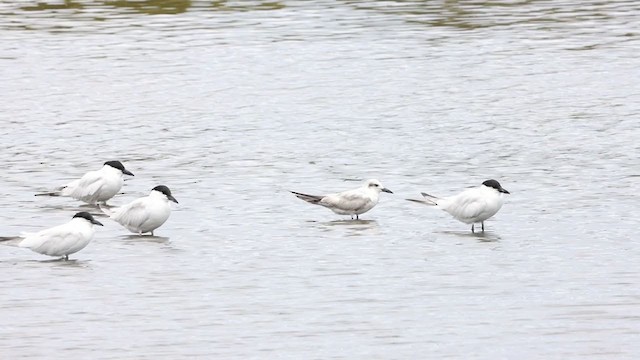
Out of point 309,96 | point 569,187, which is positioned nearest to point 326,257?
point 569,187

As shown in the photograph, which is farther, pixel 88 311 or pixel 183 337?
pixel 88 311

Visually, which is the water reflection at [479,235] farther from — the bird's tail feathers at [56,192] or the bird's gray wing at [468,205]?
the bird's tail feathers at [56,192]

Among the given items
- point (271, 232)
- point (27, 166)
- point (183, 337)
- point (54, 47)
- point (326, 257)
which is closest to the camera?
point (183, 337)

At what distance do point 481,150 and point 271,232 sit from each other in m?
6.79

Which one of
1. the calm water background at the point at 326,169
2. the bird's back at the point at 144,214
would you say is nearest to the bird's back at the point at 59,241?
the calm water background at the point at 326,169

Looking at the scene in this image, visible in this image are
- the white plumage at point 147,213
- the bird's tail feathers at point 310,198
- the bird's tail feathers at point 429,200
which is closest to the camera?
the white plumage at point 147,213

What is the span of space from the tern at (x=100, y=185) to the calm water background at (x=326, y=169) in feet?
1.14

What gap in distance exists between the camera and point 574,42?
3684cm

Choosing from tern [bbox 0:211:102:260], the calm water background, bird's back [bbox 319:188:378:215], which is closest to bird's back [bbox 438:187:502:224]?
the calm water background

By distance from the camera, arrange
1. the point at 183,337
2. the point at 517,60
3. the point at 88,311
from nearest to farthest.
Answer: the point at 183,337, the point at 88,311, the point at 517,60

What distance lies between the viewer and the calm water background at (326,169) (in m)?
14.8

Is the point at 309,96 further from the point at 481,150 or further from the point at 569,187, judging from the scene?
the point at 569,187

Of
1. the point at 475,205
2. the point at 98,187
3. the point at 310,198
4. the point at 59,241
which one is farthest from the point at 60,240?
the point at 475,205

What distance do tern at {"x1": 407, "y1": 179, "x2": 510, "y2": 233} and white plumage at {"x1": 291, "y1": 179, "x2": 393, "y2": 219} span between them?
45.5 inches
